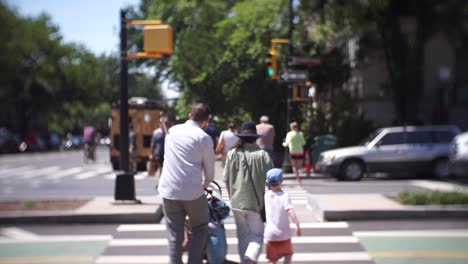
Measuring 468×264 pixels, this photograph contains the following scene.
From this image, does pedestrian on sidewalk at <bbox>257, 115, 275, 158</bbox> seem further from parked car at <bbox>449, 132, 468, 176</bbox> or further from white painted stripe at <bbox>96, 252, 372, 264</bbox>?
parked car at <bbox>449, 132, 468, 176</bbox>

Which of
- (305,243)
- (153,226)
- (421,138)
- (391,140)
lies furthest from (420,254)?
(421,138)

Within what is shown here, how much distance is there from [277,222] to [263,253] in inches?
94.9

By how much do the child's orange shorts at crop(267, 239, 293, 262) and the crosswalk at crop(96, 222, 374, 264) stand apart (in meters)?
1.42

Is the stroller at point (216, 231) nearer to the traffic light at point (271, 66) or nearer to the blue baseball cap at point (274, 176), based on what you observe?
the blue baseball cap at point (274, 176)

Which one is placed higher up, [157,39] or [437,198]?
[157,39]

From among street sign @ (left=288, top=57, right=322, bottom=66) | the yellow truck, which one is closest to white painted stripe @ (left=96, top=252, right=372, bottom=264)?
street sign @ (left=288, top=57, right=322, bottom=66)

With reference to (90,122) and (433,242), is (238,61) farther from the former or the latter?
(90,122)

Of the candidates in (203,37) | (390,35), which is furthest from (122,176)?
(390,35)

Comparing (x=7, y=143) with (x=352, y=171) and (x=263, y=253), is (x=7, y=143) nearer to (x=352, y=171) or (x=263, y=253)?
(x=352, y=171)

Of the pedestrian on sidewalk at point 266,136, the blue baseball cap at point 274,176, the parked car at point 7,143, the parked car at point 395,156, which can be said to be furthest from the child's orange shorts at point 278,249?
the parked car at point 7,143

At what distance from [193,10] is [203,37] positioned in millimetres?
4627

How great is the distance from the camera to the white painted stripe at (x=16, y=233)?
36.9 ft

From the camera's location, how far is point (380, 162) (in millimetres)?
22406

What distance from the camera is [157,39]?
41.9 ft
